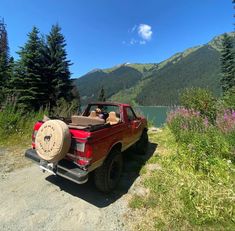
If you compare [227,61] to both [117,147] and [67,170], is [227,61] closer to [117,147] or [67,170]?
[117,147]

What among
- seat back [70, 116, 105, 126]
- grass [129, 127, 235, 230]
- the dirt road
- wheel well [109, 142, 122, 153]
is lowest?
the dirt road

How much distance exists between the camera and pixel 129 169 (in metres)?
5.54

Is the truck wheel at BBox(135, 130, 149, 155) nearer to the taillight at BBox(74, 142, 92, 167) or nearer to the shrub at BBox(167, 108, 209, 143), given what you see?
the shrub at BBox(167, 108, 209, 143)

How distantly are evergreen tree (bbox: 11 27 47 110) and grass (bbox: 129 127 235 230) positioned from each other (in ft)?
52.2

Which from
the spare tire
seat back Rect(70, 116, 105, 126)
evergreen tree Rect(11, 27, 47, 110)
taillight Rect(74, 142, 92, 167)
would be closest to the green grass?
seat back Rect(70, 116, 105, 126)

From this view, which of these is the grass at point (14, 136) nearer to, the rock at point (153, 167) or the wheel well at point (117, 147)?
the wheel well at point (117, 147)

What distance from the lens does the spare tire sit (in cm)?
351

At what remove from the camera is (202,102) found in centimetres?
897

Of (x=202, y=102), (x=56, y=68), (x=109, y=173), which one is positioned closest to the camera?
(x=109, y=173)

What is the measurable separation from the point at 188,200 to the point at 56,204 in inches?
102

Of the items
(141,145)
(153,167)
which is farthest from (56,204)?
(141,145)

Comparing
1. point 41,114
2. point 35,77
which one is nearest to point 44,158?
point 41,114

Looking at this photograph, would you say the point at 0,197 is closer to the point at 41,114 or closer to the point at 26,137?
the point at 26,137

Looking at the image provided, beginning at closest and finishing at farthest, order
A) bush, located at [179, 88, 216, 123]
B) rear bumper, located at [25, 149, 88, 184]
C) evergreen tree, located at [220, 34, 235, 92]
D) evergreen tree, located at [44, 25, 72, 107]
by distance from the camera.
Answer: rear bumper, located at [25, 149, 88, 184]
bush, located at [179, 88, 216, 123]
evergreen tree, located at [44, 25, 72, 107]
evergreen tree, located at [220, 34, 235, 92]
